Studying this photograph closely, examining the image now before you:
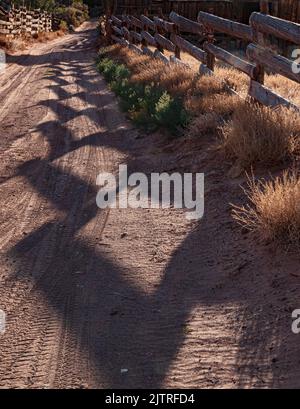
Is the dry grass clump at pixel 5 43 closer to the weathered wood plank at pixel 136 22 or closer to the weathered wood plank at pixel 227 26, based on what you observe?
the weathered wood plank at pixel 136 22

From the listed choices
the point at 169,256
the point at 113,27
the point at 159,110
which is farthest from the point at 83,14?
the point at 169,256

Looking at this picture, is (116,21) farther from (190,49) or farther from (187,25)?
(190,49)

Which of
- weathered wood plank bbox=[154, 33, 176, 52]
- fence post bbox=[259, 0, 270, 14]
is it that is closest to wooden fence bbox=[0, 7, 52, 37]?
weathered wood plank bbox=[154, 33, 176, 52]

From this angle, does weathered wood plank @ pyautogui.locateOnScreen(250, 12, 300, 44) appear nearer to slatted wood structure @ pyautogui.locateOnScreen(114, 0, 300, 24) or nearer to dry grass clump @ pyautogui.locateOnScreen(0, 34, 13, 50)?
slatted wood structure @ pyautogui.locateOnScreen(114, 0, 300, 24)

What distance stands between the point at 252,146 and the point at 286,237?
1981mm

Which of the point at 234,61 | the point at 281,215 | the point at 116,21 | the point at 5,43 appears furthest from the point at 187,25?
the point at 5,43

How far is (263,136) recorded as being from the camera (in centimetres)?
691

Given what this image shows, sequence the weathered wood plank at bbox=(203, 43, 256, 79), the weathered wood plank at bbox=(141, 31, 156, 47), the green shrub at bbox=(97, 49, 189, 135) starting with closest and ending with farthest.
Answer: the weathered wood plank at bbox=(203, 43, 256, 79)
the green shrub at bbox=(97, 49, 189, 135)
the weathered wood plank at bbox=(141, 31, 156, 47)

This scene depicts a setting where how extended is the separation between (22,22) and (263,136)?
97.2 feet

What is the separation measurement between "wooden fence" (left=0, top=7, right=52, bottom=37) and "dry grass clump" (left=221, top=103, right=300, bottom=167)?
23.3 meters

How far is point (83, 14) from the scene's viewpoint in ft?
197

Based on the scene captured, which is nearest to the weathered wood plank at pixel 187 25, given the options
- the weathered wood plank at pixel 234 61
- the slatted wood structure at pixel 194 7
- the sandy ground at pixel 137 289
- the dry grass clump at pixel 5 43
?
the weathered wood plank at pixel 234 61

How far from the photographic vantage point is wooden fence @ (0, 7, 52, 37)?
30131 mm
